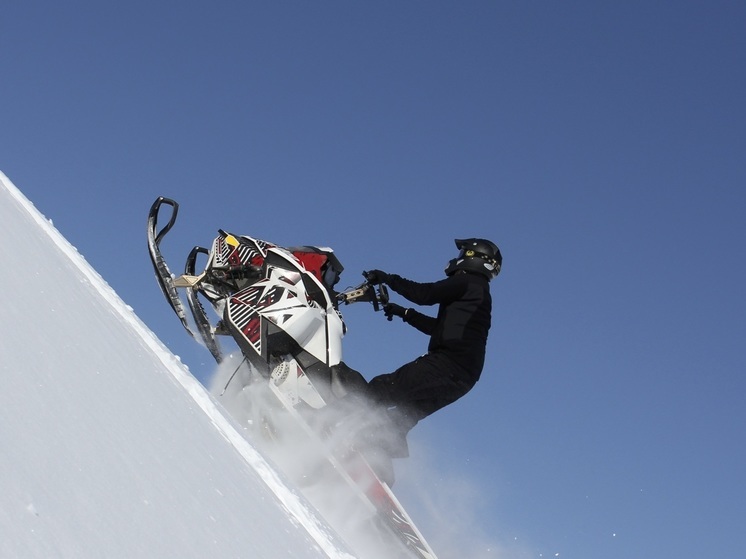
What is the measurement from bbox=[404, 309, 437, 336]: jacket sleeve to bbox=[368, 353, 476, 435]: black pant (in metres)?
0.50

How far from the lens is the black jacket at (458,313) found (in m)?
5.70

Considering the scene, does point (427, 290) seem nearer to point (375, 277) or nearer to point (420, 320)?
point (375, 277)

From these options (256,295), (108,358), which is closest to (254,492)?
(108,358)

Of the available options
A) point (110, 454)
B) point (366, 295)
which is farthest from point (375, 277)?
point (110, 454)

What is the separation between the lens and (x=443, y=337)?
573 cm

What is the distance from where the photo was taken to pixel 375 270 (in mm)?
5773

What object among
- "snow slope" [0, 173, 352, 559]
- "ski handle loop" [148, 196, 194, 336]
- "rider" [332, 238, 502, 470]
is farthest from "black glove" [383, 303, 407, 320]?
"snow slope" [0, 173, 352, 559]

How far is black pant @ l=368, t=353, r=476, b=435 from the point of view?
539 cm

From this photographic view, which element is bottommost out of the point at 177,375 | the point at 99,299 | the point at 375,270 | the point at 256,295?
the point at 177,375

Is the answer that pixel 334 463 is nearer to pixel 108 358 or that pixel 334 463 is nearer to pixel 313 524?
pixel 313 524

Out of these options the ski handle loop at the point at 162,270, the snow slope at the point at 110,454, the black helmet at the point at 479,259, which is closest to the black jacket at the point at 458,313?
the black helmet at the point at 479,259

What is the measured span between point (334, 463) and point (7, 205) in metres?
2.15

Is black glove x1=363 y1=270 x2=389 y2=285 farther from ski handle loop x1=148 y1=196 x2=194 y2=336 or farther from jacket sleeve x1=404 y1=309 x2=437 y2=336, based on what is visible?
ski handle loop x1=148 y1=196 x2=194 y2=336

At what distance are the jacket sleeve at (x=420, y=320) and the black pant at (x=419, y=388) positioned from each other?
0.50 metres
